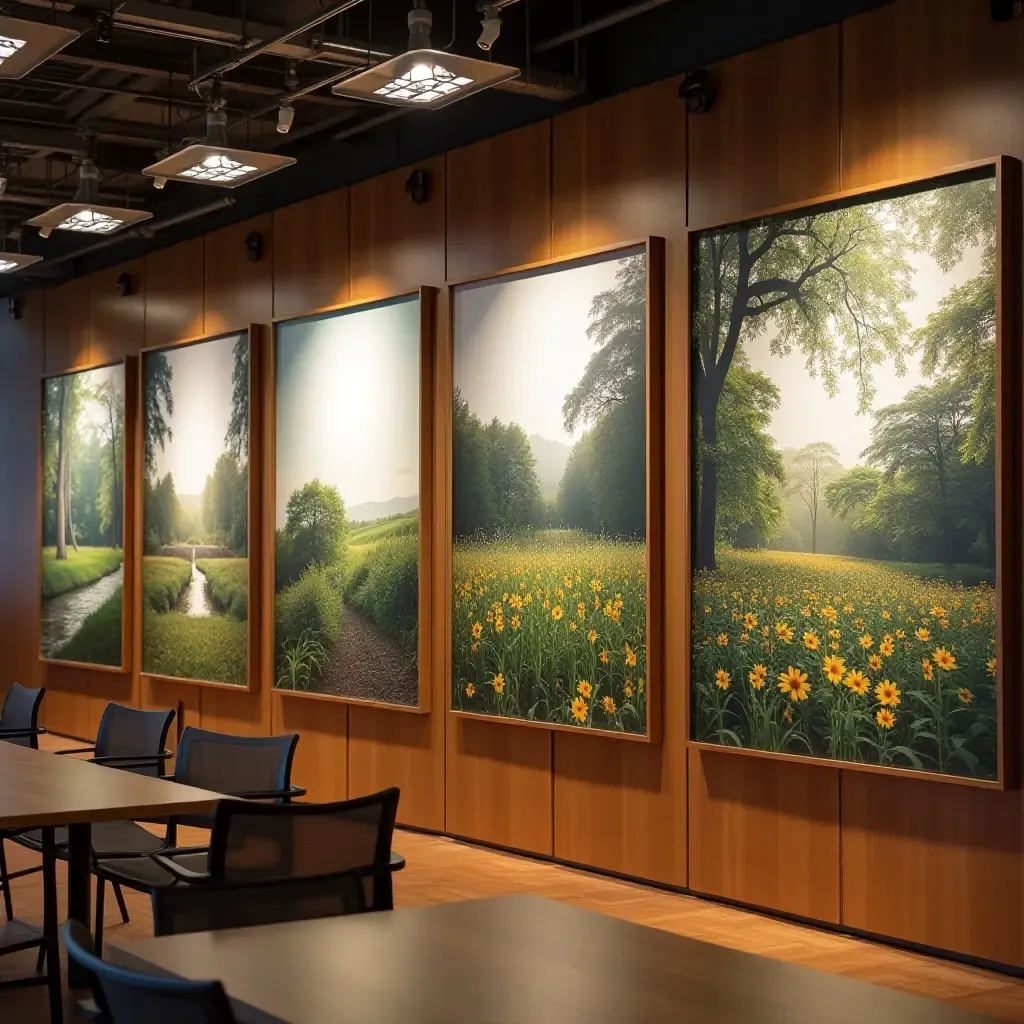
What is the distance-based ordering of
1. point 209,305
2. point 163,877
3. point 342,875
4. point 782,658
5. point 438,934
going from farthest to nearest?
point 209,305, point 782,658, point 163,877, point 342,875, point 438,934

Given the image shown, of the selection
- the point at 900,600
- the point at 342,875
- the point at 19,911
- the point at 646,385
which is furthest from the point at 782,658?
the point at 19,911

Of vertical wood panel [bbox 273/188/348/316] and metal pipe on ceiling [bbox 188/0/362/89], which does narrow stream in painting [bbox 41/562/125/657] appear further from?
metal pipe on ceiling [bbox 188/0/362/89]

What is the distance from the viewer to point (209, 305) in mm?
11102

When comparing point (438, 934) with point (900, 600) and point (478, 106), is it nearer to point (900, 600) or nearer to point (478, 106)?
point (900, 600)

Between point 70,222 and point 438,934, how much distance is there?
6.49 meters

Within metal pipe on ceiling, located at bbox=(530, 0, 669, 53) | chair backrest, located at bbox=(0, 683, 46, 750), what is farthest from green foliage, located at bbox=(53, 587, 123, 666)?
metal pipe on ceiling, located at bbox=(530, 0, 669, 53)

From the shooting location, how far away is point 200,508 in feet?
36.4

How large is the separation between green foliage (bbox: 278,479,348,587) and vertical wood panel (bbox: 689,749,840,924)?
325 centimetres

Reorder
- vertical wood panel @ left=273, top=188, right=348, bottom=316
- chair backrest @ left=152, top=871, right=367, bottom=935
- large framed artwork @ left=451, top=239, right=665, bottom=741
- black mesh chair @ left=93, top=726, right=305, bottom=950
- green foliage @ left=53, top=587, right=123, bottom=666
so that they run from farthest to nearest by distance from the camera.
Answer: green foliage @ left=53, top=587, right=123, bottom=666, vertical wood panel @ left=273, top=188, right=348, bottom=316, large framed artwork @ left=451, top=239, right=665, bottom=741, black mesh chair @ left=93, top=726, right=305, bottom=950, chair backrest @ left=152, top=871, right=367, bottom=935

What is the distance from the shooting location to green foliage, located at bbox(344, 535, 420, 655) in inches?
348

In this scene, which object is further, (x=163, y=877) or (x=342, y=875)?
(x=163, y=877)

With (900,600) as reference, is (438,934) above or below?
below

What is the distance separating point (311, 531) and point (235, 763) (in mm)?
3991

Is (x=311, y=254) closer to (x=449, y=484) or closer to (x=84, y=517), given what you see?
(x=449, y=484)
